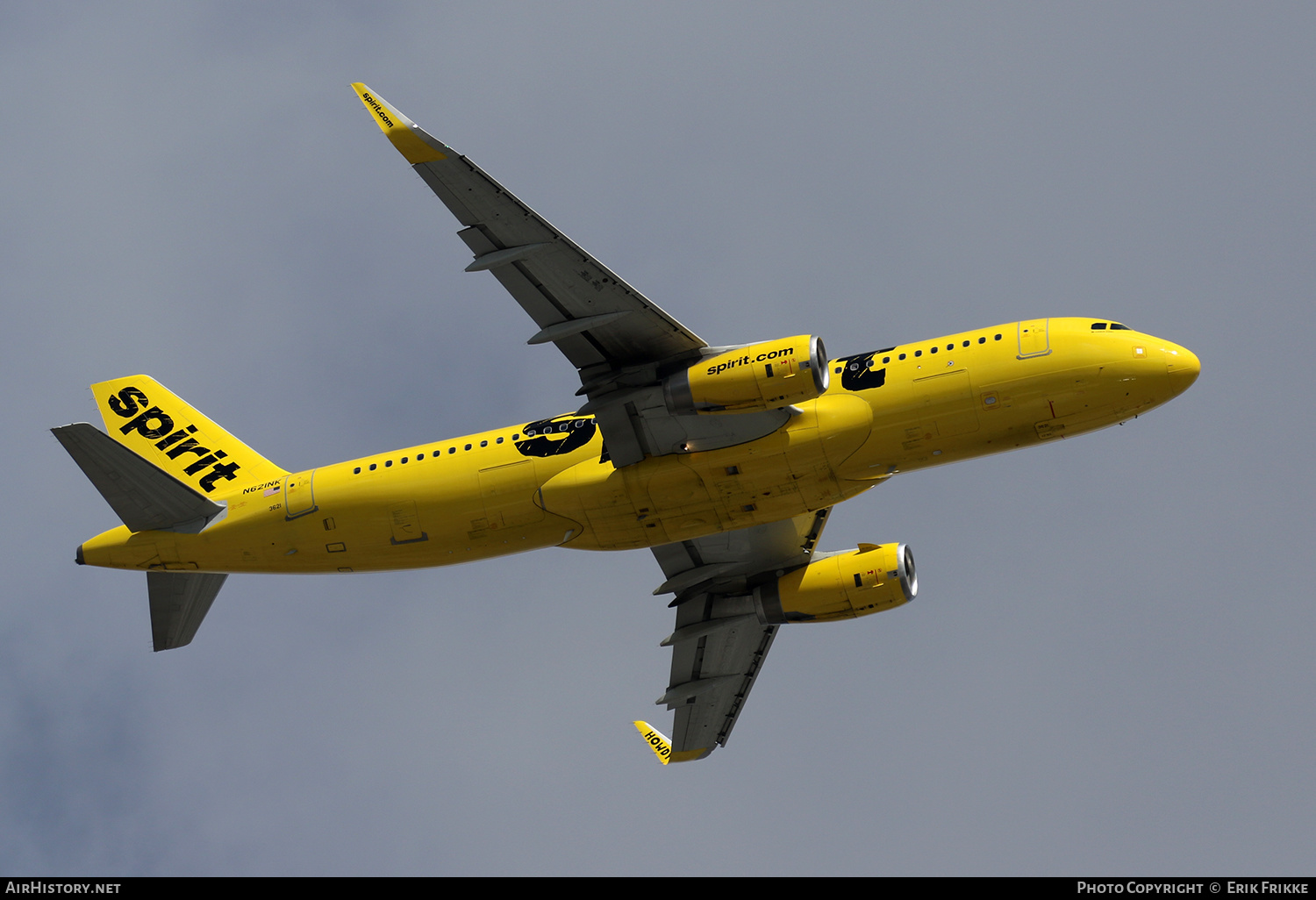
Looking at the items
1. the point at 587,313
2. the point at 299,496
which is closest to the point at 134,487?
the point at 299,496

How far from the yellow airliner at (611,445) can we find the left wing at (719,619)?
357 cm

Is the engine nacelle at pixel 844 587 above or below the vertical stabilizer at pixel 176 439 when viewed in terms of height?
below

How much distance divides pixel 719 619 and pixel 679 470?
37.2 ft

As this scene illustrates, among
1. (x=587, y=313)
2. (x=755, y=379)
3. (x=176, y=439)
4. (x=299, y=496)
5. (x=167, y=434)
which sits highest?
(x=587, y=313)

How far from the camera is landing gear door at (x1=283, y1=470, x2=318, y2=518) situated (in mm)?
45344

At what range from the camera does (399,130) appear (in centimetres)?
3678

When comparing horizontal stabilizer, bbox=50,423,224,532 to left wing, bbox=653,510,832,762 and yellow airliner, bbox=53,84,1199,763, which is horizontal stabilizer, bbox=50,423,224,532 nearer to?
yellow airliner, bbox=53,84,1199,763

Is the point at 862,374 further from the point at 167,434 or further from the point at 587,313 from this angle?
the point at 167,434

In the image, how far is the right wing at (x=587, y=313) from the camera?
123 ft

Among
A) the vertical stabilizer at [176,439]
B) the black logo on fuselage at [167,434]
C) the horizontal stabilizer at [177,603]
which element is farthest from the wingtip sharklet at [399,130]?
the horizontal stabilizer at [177,603]

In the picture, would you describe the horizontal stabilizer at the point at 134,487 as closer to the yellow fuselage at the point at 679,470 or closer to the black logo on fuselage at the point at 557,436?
the yellow fuselage at the point at 679,470

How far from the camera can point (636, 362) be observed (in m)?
42.2

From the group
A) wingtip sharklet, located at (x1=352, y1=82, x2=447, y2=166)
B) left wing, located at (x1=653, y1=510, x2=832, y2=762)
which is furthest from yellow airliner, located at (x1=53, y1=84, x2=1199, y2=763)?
left wing, located at (x1=653, y1=510, x2=832, y2=762)

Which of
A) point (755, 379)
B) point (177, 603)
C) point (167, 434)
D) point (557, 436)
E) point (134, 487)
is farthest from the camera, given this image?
point (167, 434)
